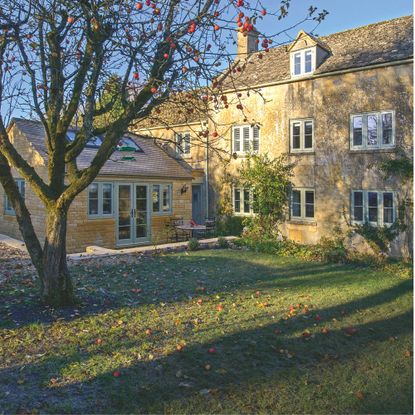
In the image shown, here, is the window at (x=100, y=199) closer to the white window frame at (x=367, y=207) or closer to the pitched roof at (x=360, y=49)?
the pitched roof at (x=360, y=49)

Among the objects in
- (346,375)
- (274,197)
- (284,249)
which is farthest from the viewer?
(274,197)

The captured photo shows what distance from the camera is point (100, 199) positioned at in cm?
1636

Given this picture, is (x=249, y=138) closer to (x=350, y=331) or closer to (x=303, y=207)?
(x=303, y=207)

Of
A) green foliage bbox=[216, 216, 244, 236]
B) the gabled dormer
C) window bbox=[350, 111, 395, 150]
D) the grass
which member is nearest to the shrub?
the grass

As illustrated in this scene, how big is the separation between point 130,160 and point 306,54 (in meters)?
8.90

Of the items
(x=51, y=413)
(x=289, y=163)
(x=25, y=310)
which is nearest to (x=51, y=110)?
(x=25, y=310)

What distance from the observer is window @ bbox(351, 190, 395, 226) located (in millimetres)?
15797

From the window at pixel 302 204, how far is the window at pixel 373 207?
1905mm

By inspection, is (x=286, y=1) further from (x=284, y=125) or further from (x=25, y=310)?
(x=284, y=125)

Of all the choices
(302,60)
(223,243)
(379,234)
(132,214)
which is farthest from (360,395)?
(302,60)

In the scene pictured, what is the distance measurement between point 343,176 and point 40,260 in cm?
1315

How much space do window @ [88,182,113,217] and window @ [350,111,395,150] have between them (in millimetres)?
9847

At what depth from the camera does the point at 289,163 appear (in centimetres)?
1880

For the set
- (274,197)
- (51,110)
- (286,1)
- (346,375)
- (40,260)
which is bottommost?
(346,375)
